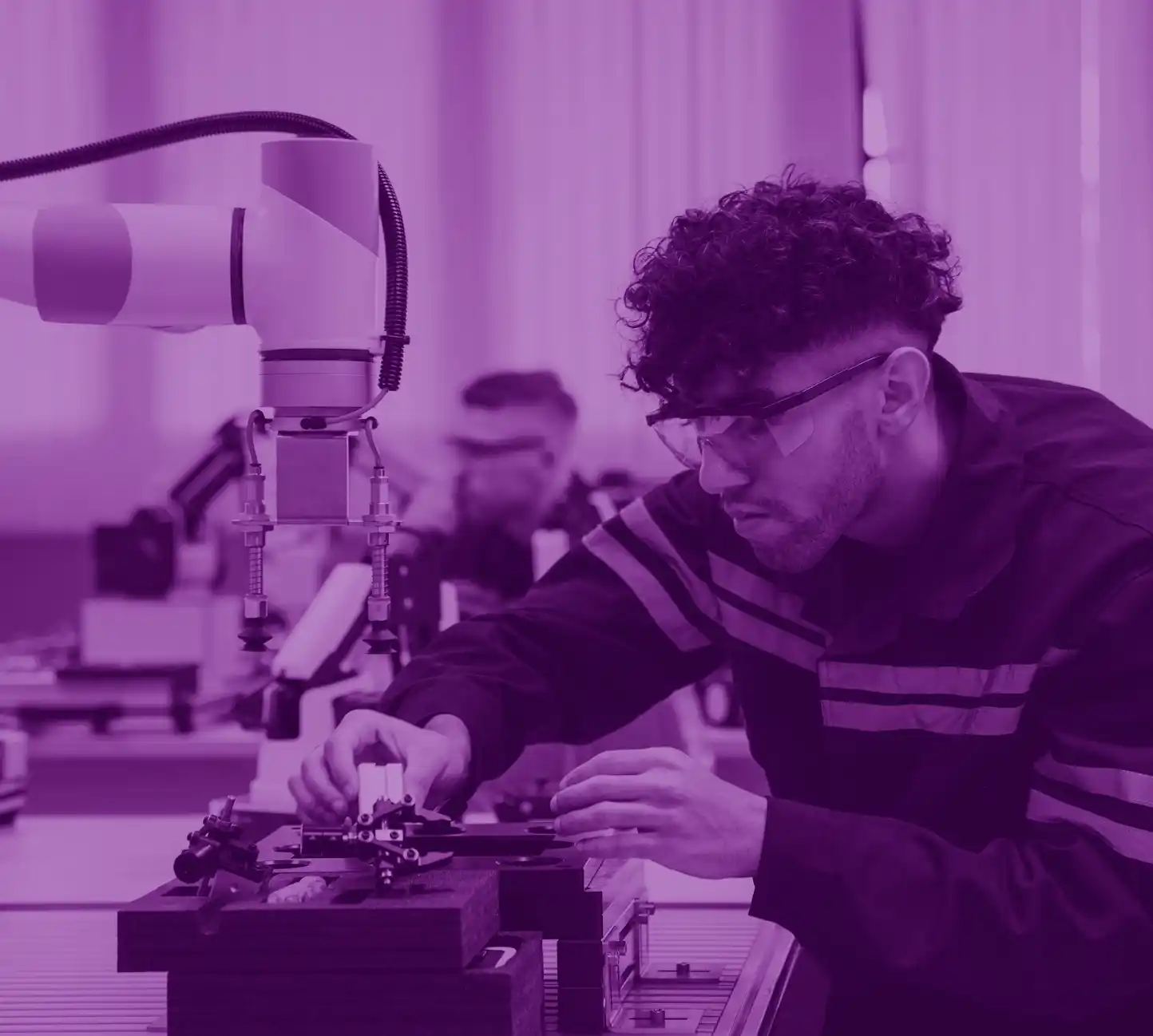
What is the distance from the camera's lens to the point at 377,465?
110 cm

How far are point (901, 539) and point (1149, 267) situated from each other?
13.2ft

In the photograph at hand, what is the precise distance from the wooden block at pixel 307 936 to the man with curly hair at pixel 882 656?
179mm

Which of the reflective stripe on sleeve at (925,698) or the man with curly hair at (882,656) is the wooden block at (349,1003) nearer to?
the man with curly hair at (882,656)

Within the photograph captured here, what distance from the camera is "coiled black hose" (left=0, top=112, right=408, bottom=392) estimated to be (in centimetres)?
114

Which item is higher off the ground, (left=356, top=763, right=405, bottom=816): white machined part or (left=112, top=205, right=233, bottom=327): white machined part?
(left=112, top=205, right=233, bottom=327): white machined part

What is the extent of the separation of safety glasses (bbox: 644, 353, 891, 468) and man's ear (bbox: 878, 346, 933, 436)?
0.02 m

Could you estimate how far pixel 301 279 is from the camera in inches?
44.6

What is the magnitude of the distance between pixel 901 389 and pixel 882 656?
220 millimetres

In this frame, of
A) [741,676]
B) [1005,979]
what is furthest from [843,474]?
[1005,979]

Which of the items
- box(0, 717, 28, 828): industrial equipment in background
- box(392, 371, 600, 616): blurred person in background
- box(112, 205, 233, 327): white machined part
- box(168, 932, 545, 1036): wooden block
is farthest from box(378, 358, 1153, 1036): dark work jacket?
box(392, 371, 600, 616): blurred person in background

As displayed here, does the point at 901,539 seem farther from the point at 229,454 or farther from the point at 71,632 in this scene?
the point at 71,632

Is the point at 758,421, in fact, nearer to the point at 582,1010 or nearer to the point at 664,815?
the point at 664,815

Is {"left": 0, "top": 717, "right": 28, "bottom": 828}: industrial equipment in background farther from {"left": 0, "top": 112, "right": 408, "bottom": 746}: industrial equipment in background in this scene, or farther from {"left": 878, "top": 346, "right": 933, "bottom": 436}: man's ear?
{"left": 878, "top": 346, "right": 933, "bottom": 436}: man's ear

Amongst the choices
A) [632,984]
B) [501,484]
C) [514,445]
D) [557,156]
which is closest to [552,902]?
[632,984]
